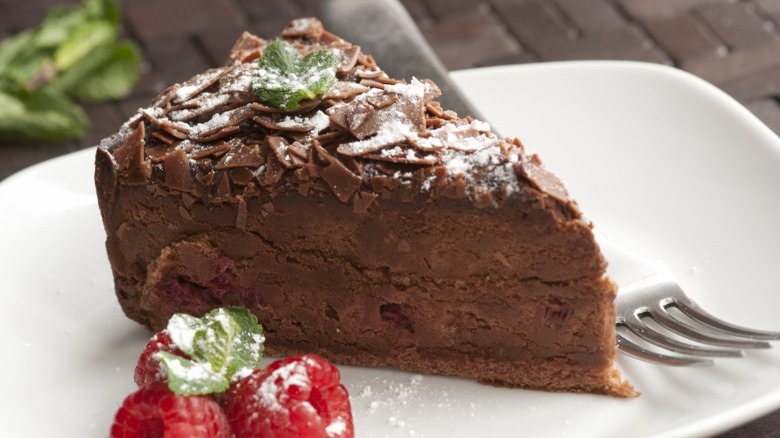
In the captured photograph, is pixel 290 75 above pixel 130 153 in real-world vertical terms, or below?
above

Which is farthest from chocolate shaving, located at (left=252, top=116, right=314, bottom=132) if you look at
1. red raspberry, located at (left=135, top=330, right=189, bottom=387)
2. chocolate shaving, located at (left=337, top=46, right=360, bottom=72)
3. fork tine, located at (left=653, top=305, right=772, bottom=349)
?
fork tine, located at (left=653, top=305, right=772, bottom=349)

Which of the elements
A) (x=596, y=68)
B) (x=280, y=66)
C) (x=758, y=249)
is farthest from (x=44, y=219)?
(x=758, y=249)

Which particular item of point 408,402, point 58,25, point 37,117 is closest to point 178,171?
point 408,402

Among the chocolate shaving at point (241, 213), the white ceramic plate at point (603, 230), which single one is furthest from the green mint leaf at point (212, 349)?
the white ceramic plate at point (603, 230)

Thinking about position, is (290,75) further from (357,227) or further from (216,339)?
(216,339)

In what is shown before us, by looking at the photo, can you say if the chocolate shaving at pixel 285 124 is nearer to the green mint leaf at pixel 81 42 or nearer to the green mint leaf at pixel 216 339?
the green mint leaf at pixel 216 339

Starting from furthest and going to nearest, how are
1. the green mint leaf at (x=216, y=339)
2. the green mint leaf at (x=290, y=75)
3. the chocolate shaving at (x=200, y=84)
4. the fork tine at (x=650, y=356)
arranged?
the chocolate shaving at (x=200, y=84) → the green mint leaf at (x=290, y=75) → the fork tine at (x=650, y=356) → the green mint leaf at (x=216, y=339)

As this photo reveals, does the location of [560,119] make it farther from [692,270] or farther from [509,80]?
[692,270]
